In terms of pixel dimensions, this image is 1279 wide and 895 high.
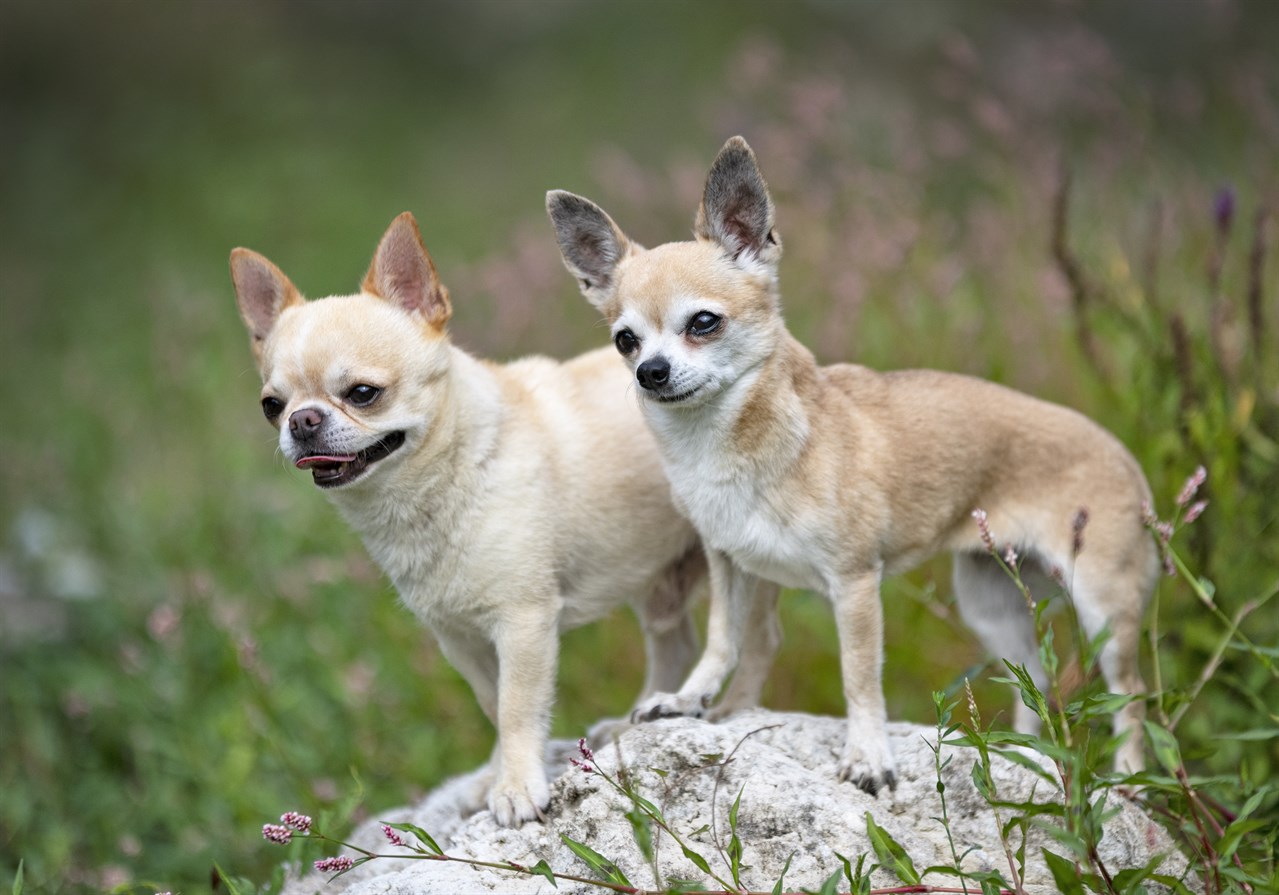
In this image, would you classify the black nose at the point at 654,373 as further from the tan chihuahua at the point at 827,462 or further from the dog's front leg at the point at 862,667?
the dog's front leg at the point at 862,667

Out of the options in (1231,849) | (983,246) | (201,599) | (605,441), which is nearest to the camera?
(1231,849)

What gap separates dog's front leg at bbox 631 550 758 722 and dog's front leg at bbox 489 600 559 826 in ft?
0.80

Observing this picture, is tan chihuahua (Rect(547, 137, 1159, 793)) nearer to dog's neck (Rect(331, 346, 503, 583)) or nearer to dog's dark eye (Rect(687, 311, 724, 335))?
dog's dark eye (Rect(687, 311, 724, 335))

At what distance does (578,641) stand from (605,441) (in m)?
1.40

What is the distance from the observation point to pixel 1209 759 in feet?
11.8

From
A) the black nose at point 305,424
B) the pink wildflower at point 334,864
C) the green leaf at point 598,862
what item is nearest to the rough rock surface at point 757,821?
the green leaf at point 598,862

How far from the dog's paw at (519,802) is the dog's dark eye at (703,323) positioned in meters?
1.15

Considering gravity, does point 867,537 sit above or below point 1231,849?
above

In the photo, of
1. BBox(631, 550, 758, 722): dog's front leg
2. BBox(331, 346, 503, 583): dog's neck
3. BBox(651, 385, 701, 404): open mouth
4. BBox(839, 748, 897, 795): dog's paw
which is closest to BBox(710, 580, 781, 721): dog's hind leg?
BBox(631, 550, 758, 722): dog's front leg

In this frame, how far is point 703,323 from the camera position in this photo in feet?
9.81

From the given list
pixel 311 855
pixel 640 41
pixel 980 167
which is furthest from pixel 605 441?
pixel 640 41

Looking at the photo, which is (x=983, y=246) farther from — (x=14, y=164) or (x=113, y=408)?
(x=14, y=164)

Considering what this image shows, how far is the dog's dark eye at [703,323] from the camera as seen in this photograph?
299 centimetres

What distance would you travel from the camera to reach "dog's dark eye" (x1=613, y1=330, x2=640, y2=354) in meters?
3.05
